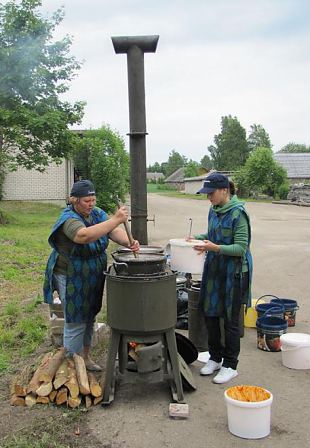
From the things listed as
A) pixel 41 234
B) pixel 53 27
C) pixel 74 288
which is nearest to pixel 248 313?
pixel 74 288

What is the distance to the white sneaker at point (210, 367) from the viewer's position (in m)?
4.54

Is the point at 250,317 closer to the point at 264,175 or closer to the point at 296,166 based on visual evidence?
the point at 264,175

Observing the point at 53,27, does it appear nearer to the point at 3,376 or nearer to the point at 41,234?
the point at 41,234

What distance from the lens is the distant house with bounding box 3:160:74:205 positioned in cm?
2591

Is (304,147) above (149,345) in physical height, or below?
above

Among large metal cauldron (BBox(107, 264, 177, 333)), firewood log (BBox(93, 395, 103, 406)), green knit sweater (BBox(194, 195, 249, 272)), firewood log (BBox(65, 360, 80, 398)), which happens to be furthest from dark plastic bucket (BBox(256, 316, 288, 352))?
firewood log (BBox(65, 360, 80, 398))

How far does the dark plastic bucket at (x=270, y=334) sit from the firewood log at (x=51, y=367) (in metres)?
2.09

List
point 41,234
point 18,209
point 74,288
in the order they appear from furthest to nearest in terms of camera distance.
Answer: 1. point 18,209
2. point 41,234
3. point 74,288

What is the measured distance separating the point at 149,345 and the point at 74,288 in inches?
33.7

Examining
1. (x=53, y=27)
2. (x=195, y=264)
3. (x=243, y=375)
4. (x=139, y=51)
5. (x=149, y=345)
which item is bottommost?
(x=243, y=375)

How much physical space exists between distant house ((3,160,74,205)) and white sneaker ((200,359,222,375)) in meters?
22.0

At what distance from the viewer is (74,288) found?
4102mm

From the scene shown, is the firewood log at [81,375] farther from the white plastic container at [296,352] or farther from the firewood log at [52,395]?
the white plastic container at [296,352]

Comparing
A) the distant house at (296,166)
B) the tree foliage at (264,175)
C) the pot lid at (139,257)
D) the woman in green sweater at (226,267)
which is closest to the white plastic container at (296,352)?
the woman in green sweater at (226,267)
